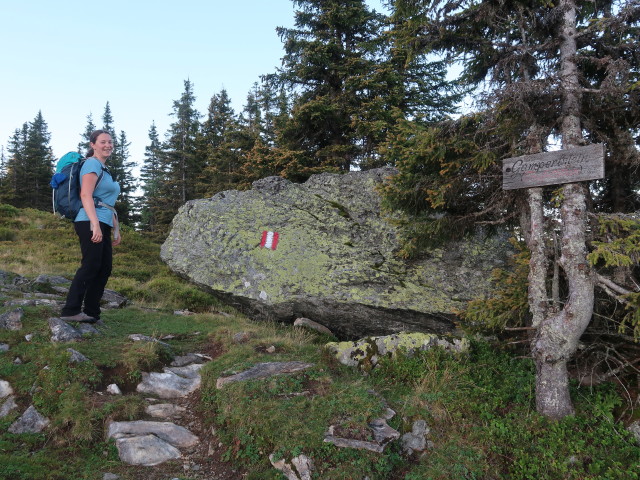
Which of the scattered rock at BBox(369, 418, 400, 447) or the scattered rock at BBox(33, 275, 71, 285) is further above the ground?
the scattered rock at BBox(33, 275, 71, 285)

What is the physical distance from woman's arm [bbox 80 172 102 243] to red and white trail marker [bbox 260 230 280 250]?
12.9ft

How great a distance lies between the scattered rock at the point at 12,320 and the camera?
6000mm

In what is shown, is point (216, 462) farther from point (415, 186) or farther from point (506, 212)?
point (506, 212)

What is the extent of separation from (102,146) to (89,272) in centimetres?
193

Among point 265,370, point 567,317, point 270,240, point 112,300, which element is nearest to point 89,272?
point 265,370

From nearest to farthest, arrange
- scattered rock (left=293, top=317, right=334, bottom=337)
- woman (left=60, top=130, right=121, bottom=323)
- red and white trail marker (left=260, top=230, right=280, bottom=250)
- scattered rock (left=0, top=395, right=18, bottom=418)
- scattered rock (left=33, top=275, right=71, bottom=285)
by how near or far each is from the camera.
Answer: scattered rock (left=0, top=395, right=18, bottom=418) < woman (left=60, top=130, right=121, bottom=323) < scattered rock (left=293, top=317, right=334, bottom=337) < scattered rock (left=33, top=275, right=71, bottom=285) < red and white trail marker (left=260, top=230, right=280, bottom=250)

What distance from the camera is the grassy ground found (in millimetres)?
3922

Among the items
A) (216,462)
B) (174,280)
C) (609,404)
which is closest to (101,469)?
(216,462)

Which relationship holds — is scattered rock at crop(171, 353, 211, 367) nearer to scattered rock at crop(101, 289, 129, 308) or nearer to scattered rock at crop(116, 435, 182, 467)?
scattered rock at crop(116, 435, 182, 467)

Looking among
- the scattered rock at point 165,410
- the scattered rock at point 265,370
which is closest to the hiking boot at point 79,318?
the scattered rock at point 165,410

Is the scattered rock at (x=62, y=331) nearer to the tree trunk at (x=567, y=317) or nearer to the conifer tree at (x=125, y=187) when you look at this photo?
the tree trunk at (x=567, y=317)

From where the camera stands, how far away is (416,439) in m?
4.38

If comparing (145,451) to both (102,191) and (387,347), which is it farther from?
(102,191)

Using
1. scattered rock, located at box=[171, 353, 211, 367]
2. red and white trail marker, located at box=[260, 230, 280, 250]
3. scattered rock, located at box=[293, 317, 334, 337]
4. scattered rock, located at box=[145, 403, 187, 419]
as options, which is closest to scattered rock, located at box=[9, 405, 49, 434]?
scattered rock, located at box=[145, 403, 187, 419]
